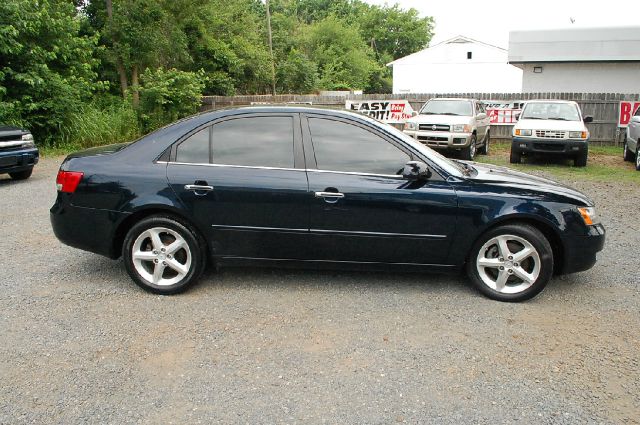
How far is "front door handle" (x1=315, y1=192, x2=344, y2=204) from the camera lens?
14.4 ft

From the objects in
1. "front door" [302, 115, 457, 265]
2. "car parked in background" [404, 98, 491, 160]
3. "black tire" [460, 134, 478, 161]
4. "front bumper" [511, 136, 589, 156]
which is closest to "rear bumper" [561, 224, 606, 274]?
"front door" [302, 115, 457, 265]

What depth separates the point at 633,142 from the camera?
43.5 ft

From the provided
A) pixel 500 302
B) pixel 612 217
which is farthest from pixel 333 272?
pixel 612 217

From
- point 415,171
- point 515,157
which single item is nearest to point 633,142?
point 515,157

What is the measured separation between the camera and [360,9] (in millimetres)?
80938

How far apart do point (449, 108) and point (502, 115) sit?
14.9 feet

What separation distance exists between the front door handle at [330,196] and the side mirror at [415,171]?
0.56m

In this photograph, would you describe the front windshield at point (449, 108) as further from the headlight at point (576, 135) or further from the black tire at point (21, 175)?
the black tire at point (21, 175)

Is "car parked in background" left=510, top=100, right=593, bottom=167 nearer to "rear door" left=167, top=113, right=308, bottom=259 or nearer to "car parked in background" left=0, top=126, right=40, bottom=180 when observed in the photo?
"rear door" left=167, top=113, right=308, bottom=259

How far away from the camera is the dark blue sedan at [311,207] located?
441 cm

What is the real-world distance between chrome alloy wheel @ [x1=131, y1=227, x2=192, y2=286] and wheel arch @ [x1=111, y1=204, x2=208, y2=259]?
132mm

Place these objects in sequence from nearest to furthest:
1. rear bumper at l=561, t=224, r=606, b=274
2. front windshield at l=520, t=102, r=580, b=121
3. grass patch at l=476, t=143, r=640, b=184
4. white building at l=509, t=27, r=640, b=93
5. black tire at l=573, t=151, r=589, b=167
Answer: rear bumper at l=561, t=224, r=606, b=274 < grass patch at l=476, t=143, r=640, b=184 < black tire at l=573, t=151, r=589, b=167 < front windshield at l=520, t=102, r=580, b=121 < white building at l=509, t=27, r=640, b=93

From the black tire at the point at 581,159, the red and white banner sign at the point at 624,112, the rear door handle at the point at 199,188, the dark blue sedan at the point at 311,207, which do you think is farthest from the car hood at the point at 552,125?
the rear door handle at the point at 199,188

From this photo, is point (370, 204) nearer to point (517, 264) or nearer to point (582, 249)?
point (517, 264)
